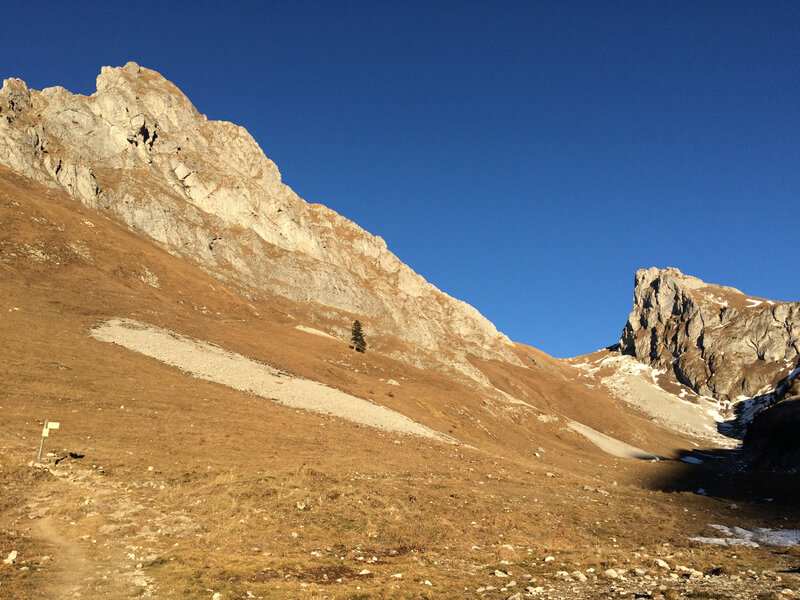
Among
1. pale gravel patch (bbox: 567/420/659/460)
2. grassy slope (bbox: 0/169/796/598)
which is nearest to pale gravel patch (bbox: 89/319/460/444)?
grassy slope (bbox: 0/169/796/598)

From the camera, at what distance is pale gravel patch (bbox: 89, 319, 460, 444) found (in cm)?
4936

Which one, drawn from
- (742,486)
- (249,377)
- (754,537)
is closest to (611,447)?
(742,486)

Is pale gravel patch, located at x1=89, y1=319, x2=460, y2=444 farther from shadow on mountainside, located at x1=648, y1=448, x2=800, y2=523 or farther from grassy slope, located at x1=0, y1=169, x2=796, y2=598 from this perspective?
shadow on mountainside, located at x1=648, y1=448, x2=800, y2=523

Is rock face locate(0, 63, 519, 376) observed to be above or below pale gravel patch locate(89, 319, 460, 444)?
above

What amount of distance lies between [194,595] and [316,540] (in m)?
6.79

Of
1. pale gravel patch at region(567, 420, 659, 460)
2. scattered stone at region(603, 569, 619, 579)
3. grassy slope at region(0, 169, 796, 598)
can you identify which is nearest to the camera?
scattered stone at region(603, 569, 619, 579)

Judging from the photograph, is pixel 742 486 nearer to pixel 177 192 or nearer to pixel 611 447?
pixel 611 447

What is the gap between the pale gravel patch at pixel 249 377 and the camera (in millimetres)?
49363

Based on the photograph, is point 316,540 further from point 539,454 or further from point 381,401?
point 539,454

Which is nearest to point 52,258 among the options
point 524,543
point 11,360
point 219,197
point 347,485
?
point 11,360

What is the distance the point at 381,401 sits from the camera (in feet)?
194

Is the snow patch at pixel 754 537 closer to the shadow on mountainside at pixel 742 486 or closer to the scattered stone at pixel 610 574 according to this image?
the shadow on mountainside at pixel 742 486

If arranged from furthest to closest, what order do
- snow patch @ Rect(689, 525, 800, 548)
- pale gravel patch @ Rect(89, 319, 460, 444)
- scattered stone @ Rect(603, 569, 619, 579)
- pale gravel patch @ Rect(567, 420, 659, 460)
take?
pale gravel patch @ Rect(567, 420, 659, 460) < pale gravel patch @ Rect(89, 319, 460, 444) < snow patch @ Rect(689, 525, 800, 548) < scattered stone @ Rect(603, 569, 619, 579)

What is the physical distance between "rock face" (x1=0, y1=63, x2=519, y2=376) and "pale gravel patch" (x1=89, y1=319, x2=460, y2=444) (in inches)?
3092
